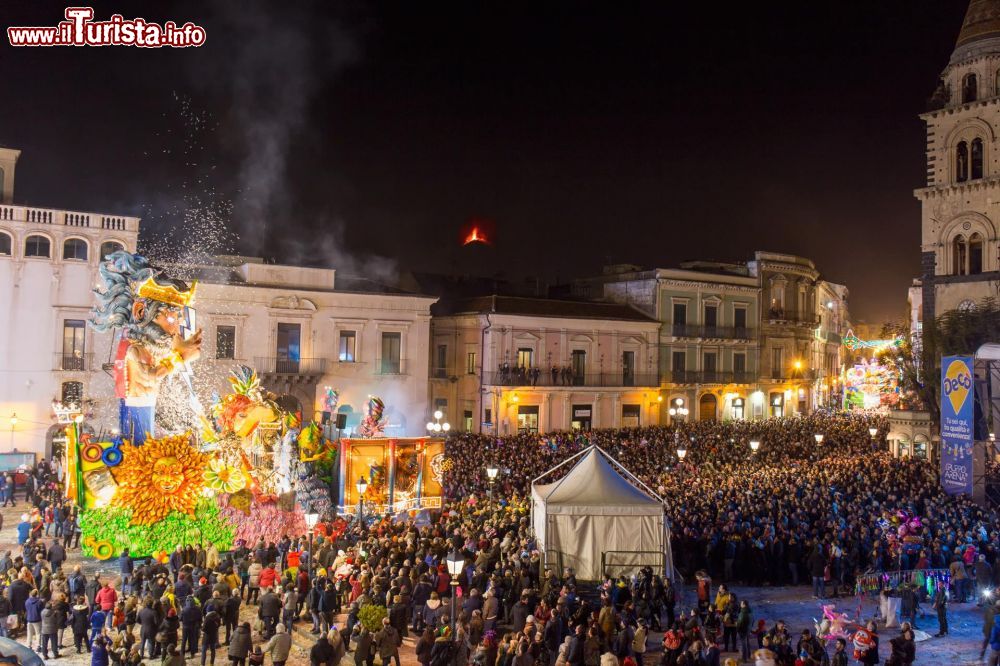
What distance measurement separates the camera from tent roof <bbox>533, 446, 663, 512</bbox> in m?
15.4

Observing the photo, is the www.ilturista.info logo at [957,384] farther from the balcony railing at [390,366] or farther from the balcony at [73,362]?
the balcony at [73,362]

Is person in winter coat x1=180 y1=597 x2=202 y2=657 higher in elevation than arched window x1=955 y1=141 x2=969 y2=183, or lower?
lower

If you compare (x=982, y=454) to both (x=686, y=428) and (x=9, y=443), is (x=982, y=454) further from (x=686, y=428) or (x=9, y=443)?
(x=9, y=443)

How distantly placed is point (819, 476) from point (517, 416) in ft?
57.1

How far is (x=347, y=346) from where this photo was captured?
35.8 metres

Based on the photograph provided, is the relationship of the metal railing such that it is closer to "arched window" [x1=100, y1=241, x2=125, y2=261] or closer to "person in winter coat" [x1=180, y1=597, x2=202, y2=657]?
"person in winter coat" [x1=180, y1=597, x2=202, y2=657]

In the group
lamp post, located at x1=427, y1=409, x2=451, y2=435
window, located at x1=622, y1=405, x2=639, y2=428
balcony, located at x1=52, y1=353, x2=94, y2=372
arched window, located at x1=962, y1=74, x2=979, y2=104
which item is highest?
arched window, located at x1=962, y1=74, x2=979, y2=104

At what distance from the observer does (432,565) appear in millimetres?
14664

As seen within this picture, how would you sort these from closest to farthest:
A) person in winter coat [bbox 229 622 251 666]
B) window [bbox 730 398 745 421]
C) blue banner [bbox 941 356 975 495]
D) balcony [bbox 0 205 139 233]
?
person in winter coat [bbox 229 622 251 666] → blue banner [bbox 941 356 975 495] → balcony [bbox 0 205 139 233] → window [bbox 730 398 745 421]

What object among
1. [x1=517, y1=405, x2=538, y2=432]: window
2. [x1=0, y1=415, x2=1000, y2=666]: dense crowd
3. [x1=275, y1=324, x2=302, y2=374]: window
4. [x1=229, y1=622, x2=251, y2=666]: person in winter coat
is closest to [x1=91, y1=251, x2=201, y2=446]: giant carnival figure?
[x1=0, y1=415, x2=1000, y2=666]: dense crowd

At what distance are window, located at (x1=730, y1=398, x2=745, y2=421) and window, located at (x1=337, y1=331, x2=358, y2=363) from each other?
22688mm

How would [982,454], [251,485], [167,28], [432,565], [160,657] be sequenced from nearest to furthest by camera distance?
1. [160,657]
2. [432,565]
3. [251,485]
4. [167,28]
5. [982,454]

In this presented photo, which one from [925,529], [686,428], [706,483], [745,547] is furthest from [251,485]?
[686,428]

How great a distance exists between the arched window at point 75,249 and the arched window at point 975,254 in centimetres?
3414
